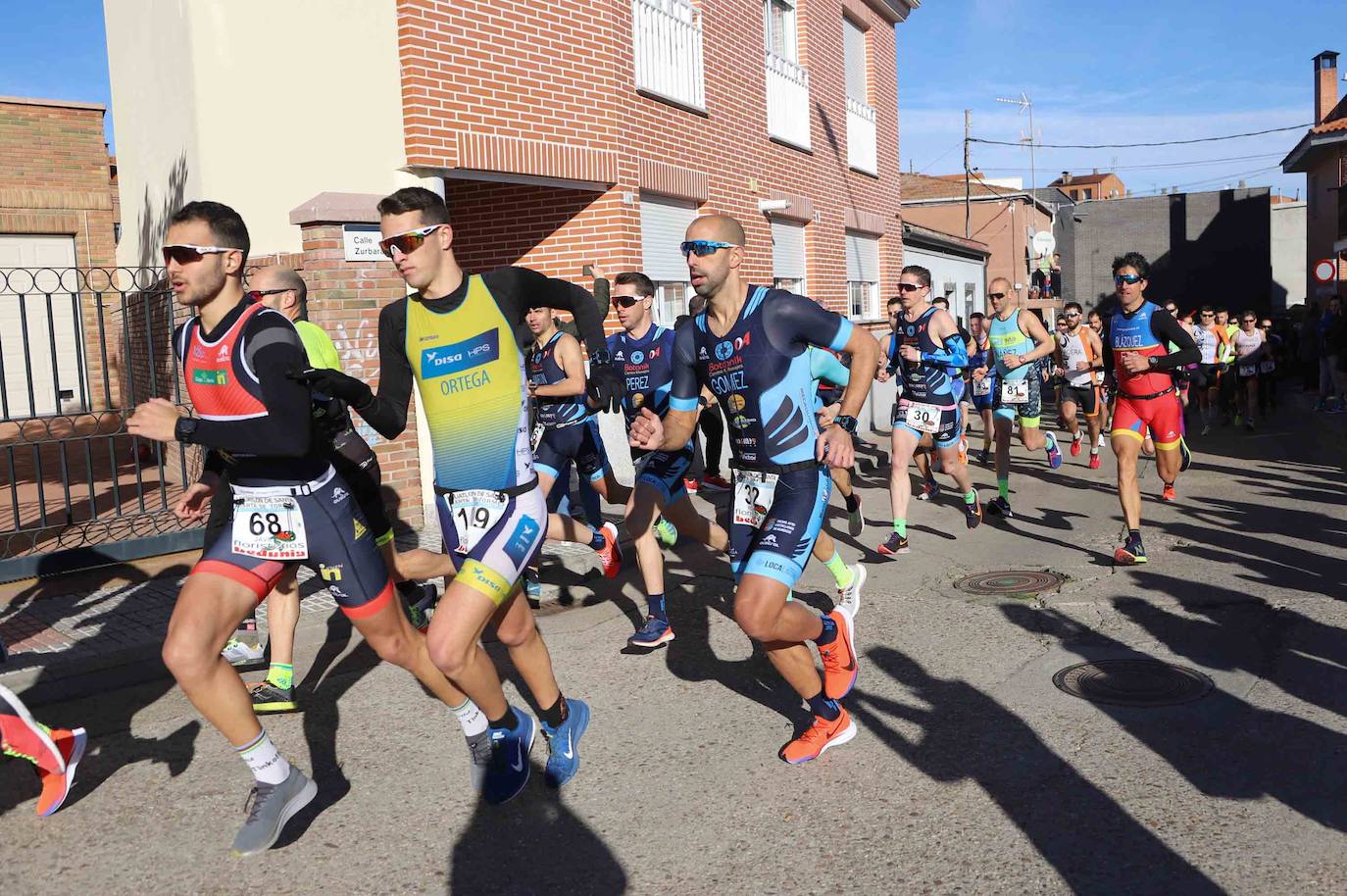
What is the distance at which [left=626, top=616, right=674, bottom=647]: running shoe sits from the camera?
20.1 ft

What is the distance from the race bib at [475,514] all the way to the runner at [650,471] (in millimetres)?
1545

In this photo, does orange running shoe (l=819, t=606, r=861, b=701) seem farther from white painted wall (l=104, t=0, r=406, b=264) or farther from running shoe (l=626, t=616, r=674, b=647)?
white painted wall (l=104, t=0, r=406, b=264)

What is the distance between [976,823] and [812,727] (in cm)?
89

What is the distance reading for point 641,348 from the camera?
24.8 ft

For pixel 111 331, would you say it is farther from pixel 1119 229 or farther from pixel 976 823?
pixel 1119 229

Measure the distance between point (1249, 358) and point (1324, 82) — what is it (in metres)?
36.1

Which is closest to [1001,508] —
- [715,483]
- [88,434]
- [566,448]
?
[715,483]

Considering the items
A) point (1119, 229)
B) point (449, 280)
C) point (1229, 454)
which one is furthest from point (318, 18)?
point (1119, 229)

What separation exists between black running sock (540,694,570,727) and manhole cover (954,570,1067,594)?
11.6 feet

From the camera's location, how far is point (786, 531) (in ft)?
15.1

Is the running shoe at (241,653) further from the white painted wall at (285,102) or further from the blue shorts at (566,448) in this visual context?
the white painted wall at (285,102)

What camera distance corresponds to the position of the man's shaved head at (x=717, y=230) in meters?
→ 4.63

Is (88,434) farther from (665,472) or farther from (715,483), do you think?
(665,472)

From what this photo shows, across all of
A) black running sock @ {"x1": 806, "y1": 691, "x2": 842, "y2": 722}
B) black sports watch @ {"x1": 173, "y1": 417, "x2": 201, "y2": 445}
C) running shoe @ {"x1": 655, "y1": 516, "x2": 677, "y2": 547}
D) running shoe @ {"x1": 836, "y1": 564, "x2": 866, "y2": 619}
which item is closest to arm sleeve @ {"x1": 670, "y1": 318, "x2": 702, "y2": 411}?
black running sock @ {"x1": 806, "y1": 691, "x2": 842, "y2": 722}
